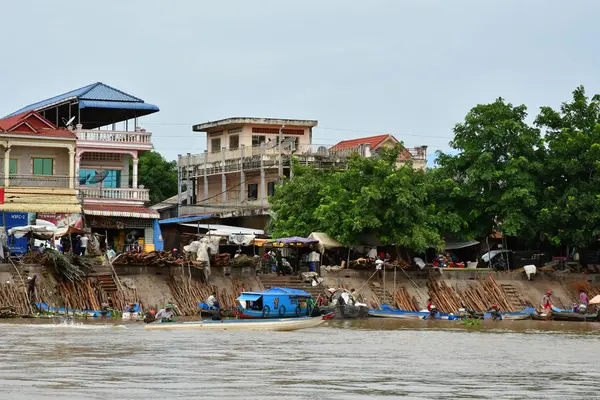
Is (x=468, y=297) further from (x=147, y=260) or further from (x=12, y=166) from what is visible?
(x=12, y=166)

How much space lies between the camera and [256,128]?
67375 millimetres

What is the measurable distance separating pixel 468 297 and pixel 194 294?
12.5 metres

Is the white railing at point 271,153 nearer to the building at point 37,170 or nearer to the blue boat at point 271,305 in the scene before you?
the building at point 37,170

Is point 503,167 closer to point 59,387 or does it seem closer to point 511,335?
point 511,335

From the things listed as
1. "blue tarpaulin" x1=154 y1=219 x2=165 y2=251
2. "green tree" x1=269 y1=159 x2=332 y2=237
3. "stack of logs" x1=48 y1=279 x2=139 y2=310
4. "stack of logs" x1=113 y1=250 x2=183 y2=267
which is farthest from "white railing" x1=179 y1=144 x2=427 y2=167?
"stack of logs" x1=48 y1=279 x2=139 y2=310

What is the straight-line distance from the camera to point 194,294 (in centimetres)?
4703

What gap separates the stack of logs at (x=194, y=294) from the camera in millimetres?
46406

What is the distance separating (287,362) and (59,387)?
7524 millimetres

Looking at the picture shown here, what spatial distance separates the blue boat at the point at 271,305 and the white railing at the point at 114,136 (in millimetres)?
17099

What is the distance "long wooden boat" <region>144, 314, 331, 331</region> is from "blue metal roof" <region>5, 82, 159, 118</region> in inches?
805

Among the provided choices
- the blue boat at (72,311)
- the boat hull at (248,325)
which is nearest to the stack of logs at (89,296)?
the blue boat at (72,311)

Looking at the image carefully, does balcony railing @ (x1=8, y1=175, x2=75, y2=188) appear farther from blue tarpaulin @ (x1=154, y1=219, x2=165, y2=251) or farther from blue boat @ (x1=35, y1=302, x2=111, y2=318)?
blue boat @ (x1=35, y1=302, x2=111, y2=318)

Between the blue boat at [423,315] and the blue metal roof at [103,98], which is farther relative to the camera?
the blue metal roof at [103,98]

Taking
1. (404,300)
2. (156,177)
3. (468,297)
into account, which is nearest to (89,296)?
(404,300)
